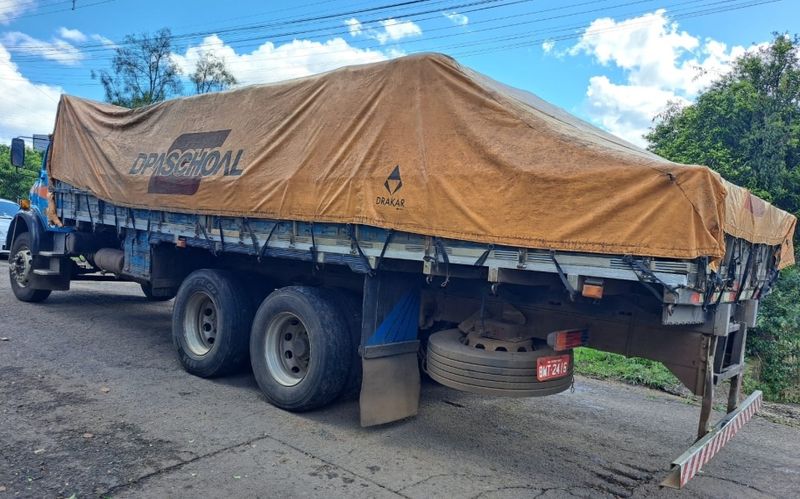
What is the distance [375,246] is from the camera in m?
4.89

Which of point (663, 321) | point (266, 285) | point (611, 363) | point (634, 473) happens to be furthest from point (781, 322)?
point (266, 285)

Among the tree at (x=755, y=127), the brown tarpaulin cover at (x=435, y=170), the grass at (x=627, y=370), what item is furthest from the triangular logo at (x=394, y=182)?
the tree at (x=755, y=127)

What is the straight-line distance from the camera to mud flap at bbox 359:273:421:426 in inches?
199

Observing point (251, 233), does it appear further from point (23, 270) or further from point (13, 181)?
point (13, 181)

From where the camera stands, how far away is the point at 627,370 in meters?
8.45

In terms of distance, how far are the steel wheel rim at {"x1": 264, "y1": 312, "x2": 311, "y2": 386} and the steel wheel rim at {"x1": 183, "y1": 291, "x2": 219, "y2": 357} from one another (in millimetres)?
1112

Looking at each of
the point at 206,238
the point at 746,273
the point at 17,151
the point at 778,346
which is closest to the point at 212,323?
the point at 206,238

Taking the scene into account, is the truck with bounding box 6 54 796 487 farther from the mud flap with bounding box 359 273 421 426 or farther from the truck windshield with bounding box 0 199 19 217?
the truck windshield with bounding box 0 199 19 217

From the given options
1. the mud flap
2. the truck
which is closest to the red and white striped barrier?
the truck

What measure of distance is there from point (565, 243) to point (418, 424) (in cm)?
247

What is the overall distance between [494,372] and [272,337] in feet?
7.90

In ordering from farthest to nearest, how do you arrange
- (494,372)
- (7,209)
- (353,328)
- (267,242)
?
1. (7,209)
2. (267,242)
3. (353,328)
4. (494,372)

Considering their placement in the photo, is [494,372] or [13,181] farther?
[13,181]

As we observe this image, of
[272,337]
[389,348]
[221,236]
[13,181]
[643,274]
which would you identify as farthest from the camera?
[13,181]
